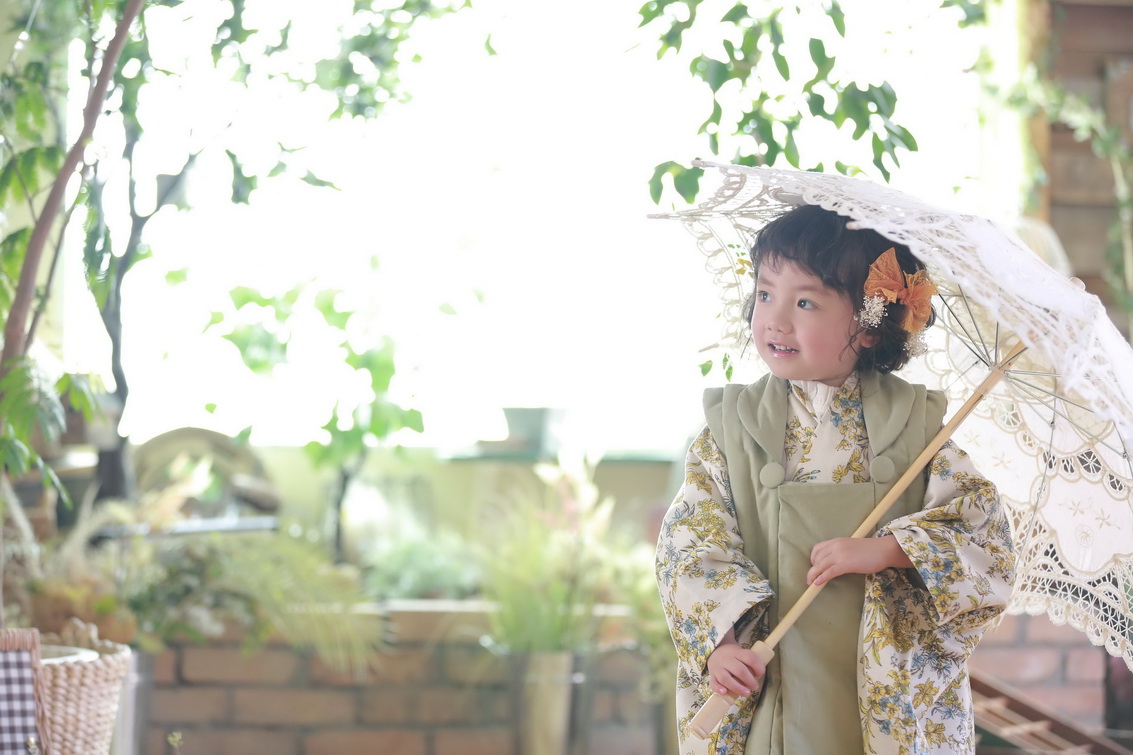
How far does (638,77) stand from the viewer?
4.05m

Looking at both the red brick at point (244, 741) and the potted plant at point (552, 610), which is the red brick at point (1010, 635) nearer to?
the potted plant at point (552, 610)

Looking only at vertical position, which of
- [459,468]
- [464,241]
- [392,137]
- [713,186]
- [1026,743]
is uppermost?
[392,137]

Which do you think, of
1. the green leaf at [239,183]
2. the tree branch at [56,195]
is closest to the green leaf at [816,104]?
the tree branch at [56,195]

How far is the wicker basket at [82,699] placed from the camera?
199 centimetres

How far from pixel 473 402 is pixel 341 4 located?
58.9 inches

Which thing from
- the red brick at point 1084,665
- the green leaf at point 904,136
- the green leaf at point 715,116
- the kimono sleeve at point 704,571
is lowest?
the red brick at point 1084,665

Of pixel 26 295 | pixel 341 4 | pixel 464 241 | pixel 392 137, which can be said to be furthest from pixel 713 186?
pixel 392 137

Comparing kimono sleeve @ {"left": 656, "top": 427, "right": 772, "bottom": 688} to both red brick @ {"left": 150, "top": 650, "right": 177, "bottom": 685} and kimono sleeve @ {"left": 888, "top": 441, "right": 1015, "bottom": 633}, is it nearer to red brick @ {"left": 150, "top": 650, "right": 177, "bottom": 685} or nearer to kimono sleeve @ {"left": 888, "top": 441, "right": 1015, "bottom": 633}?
kimono sleeve @ {"left": 888, "top": 441, "right": 1015, "bottom": 633}

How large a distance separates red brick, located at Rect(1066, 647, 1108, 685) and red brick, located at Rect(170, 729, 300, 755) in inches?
82.8

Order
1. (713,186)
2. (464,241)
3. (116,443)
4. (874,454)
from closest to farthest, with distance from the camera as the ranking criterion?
(874,454) → (713,186) → (116,443) → (464,241)

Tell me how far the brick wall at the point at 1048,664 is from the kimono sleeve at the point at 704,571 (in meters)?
1.74

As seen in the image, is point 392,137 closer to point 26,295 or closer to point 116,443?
point 116,443

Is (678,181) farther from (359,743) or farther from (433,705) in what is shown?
(359,743)

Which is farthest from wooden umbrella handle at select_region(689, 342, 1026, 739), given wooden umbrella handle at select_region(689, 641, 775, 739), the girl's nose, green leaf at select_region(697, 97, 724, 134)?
green leaf at select_region(697, 97, 724, 134)
